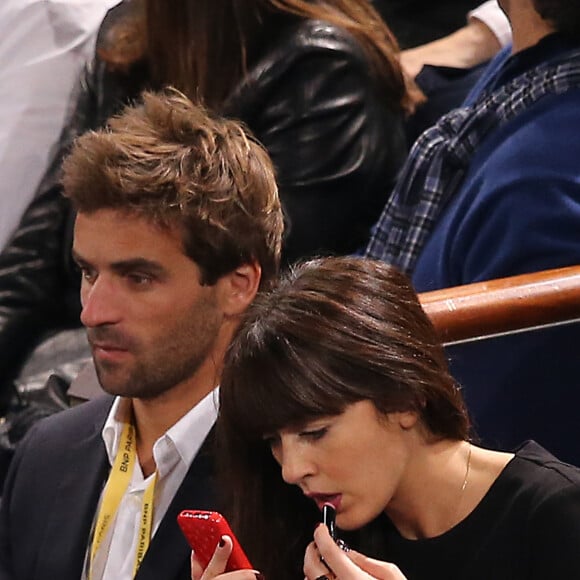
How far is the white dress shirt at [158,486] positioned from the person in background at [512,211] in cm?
30

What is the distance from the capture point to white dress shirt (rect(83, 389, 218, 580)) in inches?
57.4

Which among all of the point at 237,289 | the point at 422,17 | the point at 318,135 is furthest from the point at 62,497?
the point at 422,17

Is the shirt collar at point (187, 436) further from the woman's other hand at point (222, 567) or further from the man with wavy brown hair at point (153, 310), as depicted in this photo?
the woman's other hand at point (222, 567)

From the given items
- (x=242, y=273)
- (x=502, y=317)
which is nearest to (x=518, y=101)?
(x=502, y=317)

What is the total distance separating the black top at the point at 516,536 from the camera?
1191 mm

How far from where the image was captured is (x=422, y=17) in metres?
2.69

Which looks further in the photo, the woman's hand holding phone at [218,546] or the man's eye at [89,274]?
the man's eye at [89,274]

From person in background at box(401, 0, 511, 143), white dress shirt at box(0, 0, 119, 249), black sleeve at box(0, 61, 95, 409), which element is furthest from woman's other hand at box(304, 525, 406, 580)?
white dress shirt at box(0, 0, 119, 249)

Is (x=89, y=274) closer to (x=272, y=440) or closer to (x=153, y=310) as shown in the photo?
(x=153, y=310)

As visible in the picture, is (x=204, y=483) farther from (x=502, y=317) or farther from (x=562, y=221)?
(x=562, y=221)

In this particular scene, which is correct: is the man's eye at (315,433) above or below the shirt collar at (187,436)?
above

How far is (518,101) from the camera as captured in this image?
1.76 meters

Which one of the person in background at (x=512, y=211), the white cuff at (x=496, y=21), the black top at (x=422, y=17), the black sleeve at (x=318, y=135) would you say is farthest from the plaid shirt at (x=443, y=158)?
the black top at (x=422, y=17)

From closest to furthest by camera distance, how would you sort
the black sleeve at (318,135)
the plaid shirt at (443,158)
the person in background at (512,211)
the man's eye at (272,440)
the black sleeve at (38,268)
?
the man's eye at (272,440)
the person in background at (512,211)
the plaid shirt at (443,158)
the black sleeve at (318,135)
the black sleeve at (38,268)
